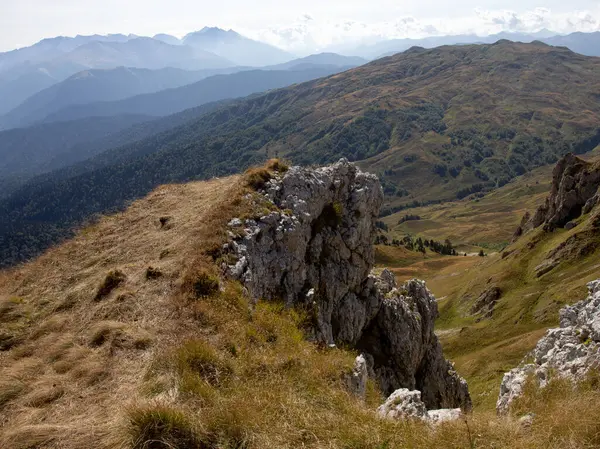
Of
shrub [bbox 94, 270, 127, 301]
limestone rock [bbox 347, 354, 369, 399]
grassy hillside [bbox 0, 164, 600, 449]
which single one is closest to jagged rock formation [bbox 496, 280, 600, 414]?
grassy hillside [bbox 0, 164, 600, 449]

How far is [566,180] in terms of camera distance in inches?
3725

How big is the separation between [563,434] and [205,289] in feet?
42.5

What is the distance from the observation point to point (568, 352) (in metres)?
14.7

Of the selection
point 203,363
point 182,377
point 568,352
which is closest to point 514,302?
point 568,352

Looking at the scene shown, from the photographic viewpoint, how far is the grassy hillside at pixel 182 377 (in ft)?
30.3

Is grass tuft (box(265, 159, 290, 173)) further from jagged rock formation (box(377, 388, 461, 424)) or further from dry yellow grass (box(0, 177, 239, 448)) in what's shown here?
jagged rock formation (box(377, 388, 461, 424))

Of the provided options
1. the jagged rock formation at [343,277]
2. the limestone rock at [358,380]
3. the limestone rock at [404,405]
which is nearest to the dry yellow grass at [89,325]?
the jagged rock formation at [343,277]

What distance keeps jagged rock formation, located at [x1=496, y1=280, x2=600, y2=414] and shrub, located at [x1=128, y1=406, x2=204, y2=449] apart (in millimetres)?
10368

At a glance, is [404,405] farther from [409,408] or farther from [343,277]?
[343,277]

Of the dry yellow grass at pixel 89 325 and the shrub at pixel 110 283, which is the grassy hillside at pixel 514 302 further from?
the shrub at pixel 110 283

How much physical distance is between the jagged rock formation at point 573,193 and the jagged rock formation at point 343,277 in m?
70.8

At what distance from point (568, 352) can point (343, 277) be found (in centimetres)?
1816

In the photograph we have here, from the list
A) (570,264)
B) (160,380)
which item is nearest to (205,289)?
(160,380)

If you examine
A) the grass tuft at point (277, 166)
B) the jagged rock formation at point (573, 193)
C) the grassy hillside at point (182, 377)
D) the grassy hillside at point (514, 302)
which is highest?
the grass tuft at point (277, 166)
